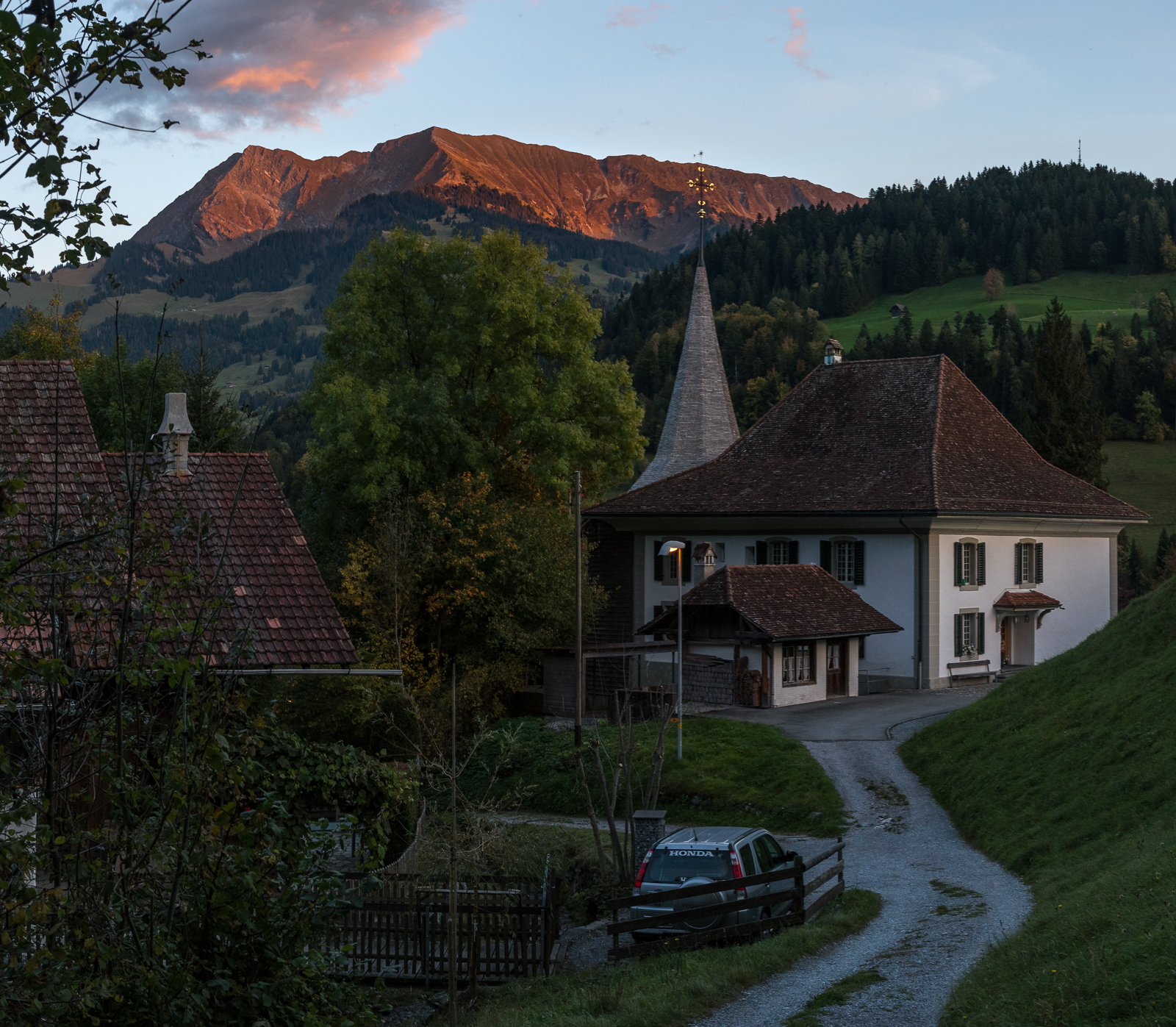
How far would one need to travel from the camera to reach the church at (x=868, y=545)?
39.0m

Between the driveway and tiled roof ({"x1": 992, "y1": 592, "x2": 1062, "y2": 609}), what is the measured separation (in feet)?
26.4

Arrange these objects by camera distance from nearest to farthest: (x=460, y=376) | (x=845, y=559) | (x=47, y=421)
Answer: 1. (x=47, y=421)
2. (x=845, y=559)
3. (x=460, y=376)

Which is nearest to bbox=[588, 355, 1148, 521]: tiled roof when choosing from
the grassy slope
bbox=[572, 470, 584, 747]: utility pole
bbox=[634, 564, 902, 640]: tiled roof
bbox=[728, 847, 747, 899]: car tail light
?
bbox=[634, 564, 902, 640]: tiled roof

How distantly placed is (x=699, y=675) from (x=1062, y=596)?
16436 millimetres

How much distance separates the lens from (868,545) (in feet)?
142

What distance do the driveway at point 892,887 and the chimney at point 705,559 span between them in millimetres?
6081

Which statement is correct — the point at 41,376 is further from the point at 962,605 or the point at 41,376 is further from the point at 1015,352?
the point at 1015,352

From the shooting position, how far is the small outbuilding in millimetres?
37406

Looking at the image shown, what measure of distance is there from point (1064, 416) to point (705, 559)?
29245mm

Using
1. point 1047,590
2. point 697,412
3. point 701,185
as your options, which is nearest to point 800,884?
point 1047,590

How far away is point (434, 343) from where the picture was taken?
45969 mm

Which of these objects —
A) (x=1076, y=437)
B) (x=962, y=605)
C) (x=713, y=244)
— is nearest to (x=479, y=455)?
(x=962, y=605)

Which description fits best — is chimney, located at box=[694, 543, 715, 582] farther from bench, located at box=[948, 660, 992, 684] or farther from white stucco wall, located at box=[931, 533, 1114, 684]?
bench, located at box=[948, 660, 992, 684]

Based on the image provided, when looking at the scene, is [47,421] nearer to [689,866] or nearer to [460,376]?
[689,866]
